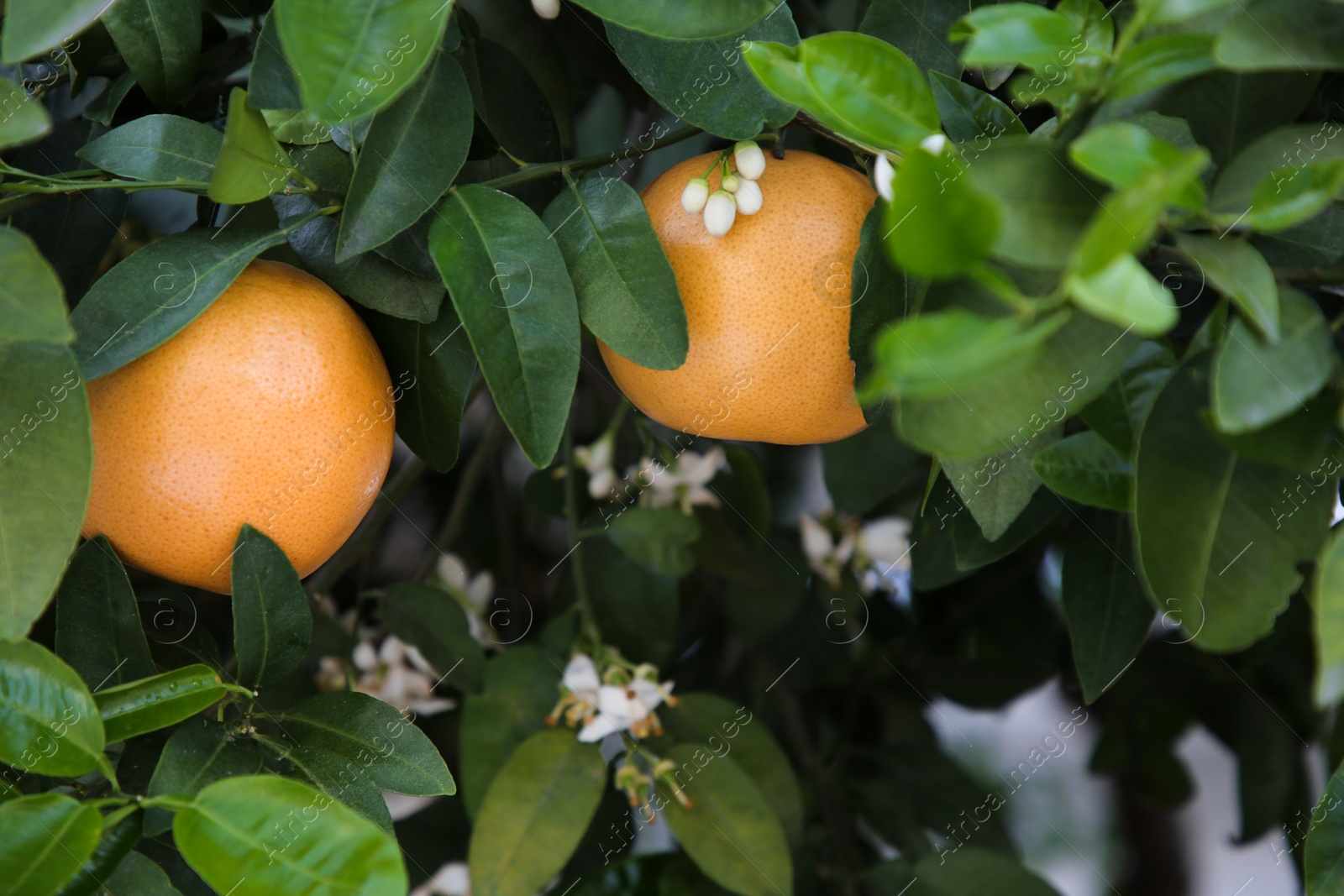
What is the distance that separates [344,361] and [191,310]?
7cm

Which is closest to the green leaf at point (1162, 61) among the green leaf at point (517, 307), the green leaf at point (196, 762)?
the green leaf at point (517, 307)

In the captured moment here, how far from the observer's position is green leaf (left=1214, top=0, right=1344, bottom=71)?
0.31 metres

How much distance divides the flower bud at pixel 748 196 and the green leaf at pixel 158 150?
0.77 ft

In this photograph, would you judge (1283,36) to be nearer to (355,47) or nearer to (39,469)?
(355,47)

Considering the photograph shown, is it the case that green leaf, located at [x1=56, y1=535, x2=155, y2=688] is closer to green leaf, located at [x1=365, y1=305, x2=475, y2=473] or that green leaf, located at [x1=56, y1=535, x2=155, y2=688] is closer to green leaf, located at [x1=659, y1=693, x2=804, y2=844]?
green leaf, located at [x1=365, y1=305, x2=475, y2=473]

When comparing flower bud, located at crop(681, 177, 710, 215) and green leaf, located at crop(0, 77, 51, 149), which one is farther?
flower bud, located at crop(681, 177, 710, 215)

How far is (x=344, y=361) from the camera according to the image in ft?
1.55

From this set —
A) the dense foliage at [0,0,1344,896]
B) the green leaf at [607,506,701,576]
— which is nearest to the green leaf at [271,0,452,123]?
the dense foliage at [0,0,1344,896]

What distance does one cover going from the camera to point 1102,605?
552 mm

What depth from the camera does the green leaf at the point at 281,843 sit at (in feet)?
1.22

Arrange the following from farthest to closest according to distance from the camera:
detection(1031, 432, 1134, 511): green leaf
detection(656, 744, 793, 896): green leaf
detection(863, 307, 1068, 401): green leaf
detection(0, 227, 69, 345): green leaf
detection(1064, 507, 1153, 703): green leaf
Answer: detection(656, 744, 793, 896): green leaf, detection(1064, 507, 1153, 703): green leaf, detection(1031, 432, 1134, 511): green leaf, detection(0, 227, 69, 345): green leaf, detection(863, 307, 1068, 401): green leaf

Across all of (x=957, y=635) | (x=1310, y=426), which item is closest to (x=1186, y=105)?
(x=1310, y=426)

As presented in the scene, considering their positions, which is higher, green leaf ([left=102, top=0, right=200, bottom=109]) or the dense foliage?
green leaf ([left=102, top=0, right=200, bottom=109])

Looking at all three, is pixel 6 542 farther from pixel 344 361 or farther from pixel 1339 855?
pixel 1339 855
